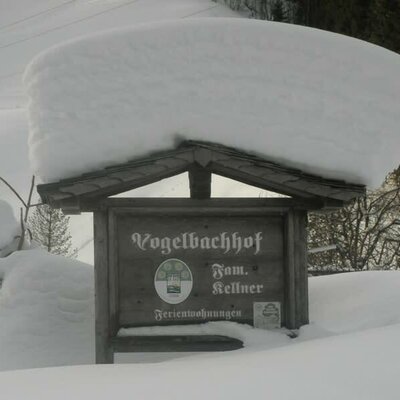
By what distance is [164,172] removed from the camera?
167 inches

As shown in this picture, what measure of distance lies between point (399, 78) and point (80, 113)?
2.04 metres

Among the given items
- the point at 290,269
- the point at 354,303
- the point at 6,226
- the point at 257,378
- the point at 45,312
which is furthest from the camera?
the point at 6,226

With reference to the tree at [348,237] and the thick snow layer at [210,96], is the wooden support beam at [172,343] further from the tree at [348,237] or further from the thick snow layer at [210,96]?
the tree at [348,237]

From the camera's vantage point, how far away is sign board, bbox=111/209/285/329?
4.50 m

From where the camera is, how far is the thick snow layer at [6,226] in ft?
23.0

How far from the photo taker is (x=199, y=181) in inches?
179

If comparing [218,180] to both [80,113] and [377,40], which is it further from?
[80,113]

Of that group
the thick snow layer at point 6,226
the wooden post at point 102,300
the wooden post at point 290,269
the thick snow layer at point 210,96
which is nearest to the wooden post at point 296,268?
the wooden post at point 290,269

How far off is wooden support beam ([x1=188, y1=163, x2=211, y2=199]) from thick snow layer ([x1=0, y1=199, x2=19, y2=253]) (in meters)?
3.03

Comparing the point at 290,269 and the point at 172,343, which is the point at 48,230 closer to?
the point at 172,343

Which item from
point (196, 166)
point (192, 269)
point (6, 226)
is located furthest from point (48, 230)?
point (196, 166)

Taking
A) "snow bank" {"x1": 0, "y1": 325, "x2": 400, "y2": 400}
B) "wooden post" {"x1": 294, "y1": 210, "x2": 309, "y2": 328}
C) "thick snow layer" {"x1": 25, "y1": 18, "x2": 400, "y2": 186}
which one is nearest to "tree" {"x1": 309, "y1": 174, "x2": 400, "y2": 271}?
"wooden post" {"x1": 294, "y1": 210, "x2": 309, "y2": 328}

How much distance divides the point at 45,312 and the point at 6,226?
83.7 inches

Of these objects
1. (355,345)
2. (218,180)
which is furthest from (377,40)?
(355,345)
